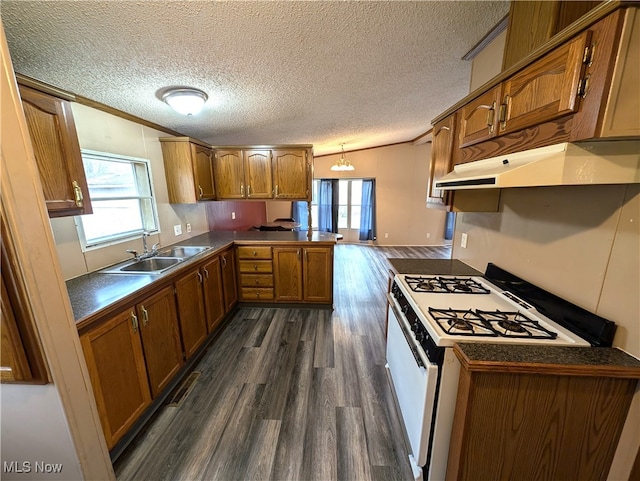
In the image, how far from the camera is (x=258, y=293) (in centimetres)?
311

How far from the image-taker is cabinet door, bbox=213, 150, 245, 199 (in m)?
3.04

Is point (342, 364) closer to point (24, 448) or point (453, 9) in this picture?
point (24, 448)

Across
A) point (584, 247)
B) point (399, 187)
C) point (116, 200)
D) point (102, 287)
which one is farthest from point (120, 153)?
point (399, 187)

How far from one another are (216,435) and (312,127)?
3.46 m

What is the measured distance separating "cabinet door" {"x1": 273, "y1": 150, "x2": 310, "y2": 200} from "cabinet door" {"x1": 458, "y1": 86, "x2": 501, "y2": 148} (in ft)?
5.99

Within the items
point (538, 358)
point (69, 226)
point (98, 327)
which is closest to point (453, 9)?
point (538, 358)

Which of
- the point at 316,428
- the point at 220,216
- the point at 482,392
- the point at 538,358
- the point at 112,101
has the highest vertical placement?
the point at 112,101

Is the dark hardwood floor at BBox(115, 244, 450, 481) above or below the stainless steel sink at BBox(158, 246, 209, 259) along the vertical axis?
below

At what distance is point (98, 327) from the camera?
48.1 inches

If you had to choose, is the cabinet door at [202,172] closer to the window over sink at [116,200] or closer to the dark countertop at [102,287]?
the window over sink at [116,200]

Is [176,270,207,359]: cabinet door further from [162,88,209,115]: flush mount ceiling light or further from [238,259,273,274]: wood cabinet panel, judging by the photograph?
[162,88,209,115]: flush mount ceiling light

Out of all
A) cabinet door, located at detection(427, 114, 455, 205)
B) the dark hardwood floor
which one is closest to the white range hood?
cabinet door, located at detection(427, 114, 455, 205)

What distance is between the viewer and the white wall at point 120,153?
1.65m

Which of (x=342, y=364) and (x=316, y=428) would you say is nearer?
(x=316, y=428)
